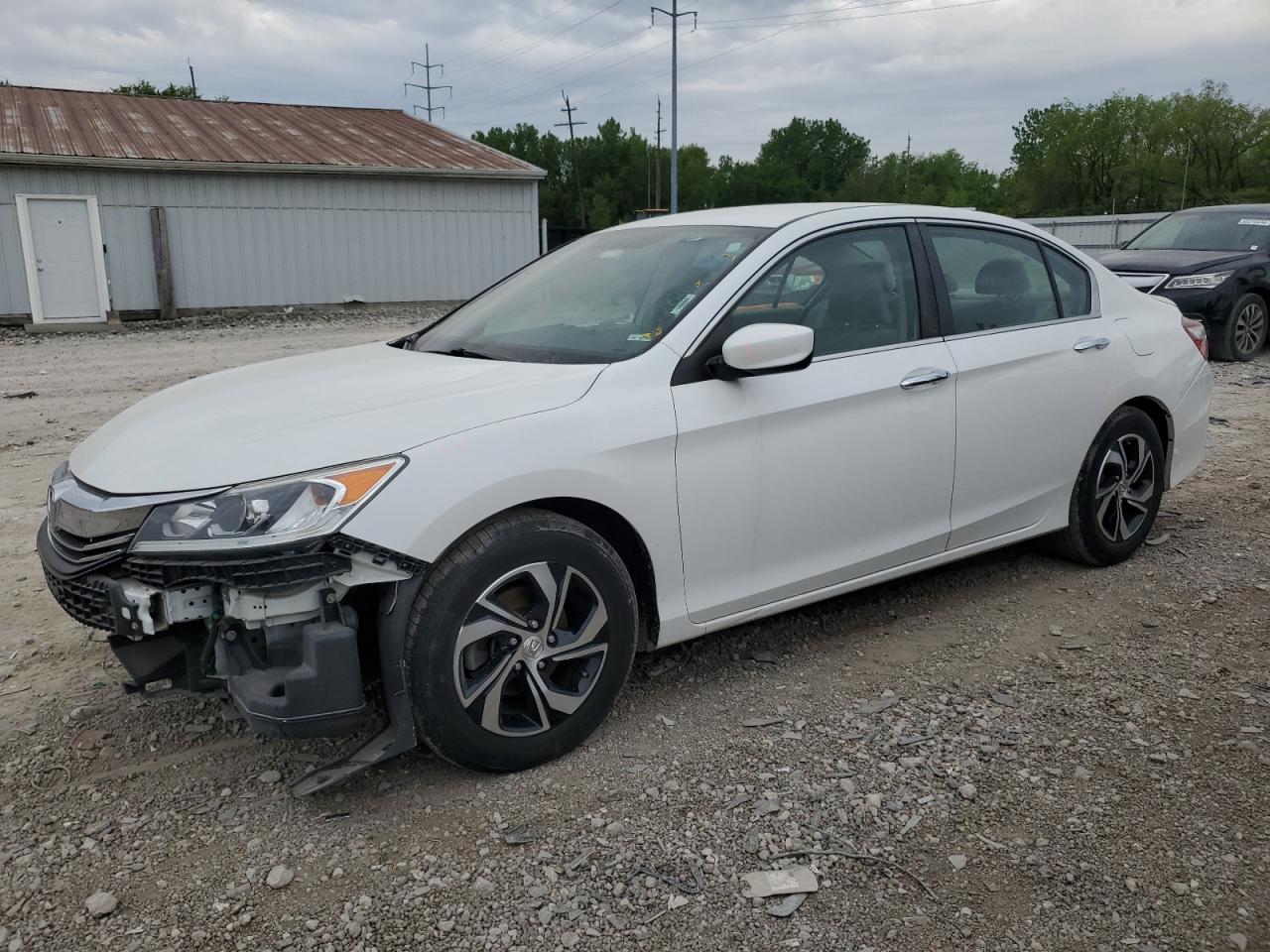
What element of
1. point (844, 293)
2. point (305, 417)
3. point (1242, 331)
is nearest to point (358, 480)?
point (305, 417)

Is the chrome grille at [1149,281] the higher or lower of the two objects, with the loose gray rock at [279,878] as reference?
higher

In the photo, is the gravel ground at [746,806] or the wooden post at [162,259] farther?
the wooden post at [162,259]

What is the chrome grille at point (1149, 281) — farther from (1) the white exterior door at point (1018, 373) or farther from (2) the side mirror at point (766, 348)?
(2) the side mirror at point (766, 348)

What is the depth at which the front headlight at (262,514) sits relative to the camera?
8.86 feet

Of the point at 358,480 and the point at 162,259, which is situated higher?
the point at 162,259

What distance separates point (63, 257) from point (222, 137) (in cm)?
423

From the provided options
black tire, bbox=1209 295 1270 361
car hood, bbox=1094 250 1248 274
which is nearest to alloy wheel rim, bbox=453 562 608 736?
car hood, bbox=1094 250 1248 274

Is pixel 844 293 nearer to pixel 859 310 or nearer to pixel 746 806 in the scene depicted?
pixel 859 310

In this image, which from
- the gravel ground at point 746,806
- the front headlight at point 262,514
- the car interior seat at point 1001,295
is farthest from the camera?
the car interior seat at point 1001,295

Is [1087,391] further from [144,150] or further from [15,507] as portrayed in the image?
[144,150]

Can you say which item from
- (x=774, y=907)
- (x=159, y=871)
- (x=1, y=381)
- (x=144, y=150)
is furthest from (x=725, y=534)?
(x=144, y=150)

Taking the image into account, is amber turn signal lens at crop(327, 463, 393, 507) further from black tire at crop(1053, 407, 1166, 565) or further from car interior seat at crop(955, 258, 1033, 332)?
black tire at crop(1053, 407, 1166, 565)

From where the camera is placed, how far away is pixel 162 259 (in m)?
19.3

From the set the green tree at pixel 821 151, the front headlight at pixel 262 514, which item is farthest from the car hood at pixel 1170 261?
the green tree at pixel 821 151
